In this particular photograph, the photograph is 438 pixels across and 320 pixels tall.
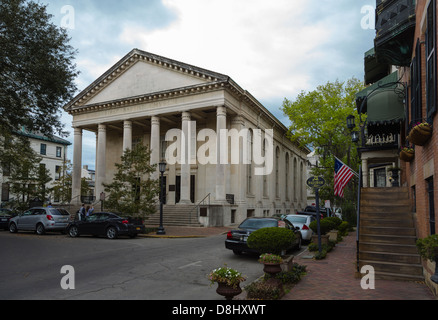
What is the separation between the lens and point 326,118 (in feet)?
115

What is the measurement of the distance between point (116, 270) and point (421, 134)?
8471 millimetres

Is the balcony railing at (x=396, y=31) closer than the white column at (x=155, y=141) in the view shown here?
Yes

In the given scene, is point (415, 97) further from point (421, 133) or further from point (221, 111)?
point (221, 111)

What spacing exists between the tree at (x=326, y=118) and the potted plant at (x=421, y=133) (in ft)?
87.7

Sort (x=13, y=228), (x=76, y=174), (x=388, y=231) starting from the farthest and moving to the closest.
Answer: (x=76, y=174) < (x=13, y=228) < (x=388, y=231)

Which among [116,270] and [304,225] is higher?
[304,225]

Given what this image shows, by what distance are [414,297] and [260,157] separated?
99.9ft

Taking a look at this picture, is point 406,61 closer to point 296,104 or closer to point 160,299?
point 160,299

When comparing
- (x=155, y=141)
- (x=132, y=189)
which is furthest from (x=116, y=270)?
(x=155, y=141)

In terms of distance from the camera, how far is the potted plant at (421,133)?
7.13m

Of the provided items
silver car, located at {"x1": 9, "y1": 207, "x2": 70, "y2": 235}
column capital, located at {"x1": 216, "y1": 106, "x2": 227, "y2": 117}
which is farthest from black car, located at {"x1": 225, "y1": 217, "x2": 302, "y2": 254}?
column capital, located at {"x1": 216, "y1": 106, "x2": 227, "y2": 117}

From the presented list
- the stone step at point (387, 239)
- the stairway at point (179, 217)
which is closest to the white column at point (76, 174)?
the stairway at point (179, 217)

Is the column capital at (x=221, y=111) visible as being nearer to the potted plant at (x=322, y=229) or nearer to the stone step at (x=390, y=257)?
the potted plant at (x=322, y=229)

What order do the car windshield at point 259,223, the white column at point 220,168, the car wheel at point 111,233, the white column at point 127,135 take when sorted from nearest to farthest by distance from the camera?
the car windshield at point 259,223, the car wheel at point 111,233, the white column at point 220,168, the white column at point 127,135
